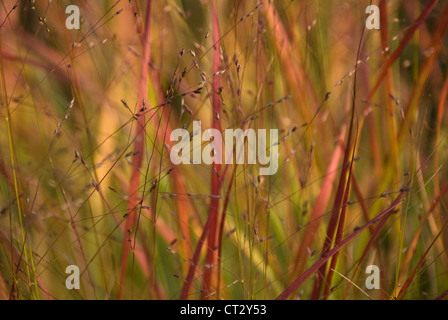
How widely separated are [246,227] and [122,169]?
27cm

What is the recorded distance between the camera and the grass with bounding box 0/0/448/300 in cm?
94

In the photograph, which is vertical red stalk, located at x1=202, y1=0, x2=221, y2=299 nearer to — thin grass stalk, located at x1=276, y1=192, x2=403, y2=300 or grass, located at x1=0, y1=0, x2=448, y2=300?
grass, located at x1=0, y1=0, x2=448, y2=300

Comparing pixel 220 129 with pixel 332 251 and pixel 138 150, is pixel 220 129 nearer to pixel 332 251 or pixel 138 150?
pixel 138 150

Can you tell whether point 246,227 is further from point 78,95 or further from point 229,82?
point 78,95

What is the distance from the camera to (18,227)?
0.94 meters

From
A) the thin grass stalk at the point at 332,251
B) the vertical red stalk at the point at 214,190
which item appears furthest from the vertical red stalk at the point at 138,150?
the thin grass stalk at the point at 332,251

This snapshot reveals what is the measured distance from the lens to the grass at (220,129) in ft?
3.10

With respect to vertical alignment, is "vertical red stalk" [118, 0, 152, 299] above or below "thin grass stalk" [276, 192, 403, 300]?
above

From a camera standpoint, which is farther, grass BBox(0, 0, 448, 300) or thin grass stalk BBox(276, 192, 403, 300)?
grass BBox(0, 0, 448, 300)

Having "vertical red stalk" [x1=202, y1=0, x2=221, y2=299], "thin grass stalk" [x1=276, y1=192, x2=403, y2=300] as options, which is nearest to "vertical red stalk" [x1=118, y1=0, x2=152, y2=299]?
"vertical red stalk" [x1=202, y1=0, x2=221, y2=299]

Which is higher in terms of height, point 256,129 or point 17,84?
point 17,84
